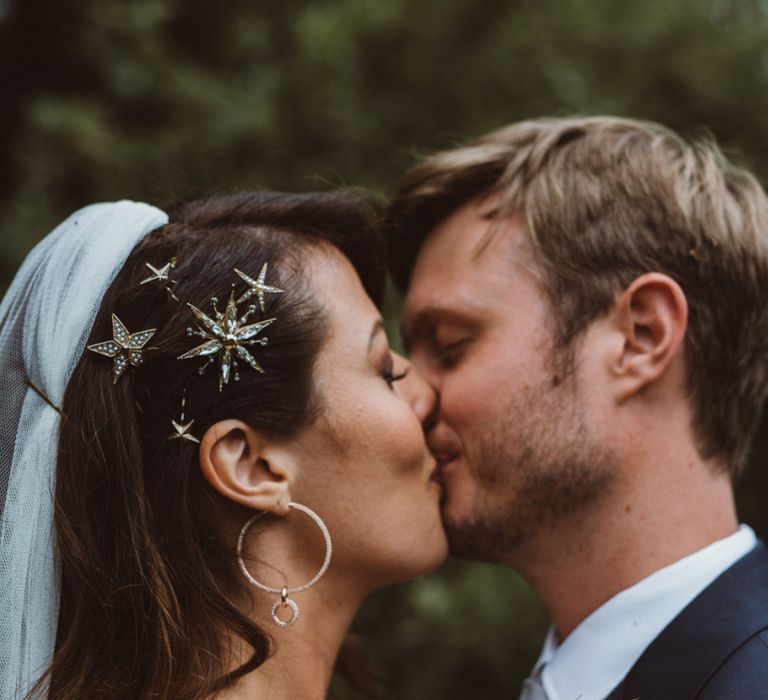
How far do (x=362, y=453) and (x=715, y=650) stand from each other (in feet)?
3.56

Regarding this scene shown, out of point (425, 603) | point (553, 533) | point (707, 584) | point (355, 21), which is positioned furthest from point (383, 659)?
point (355, 21)

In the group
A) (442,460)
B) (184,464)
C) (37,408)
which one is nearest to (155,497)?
(184,464)

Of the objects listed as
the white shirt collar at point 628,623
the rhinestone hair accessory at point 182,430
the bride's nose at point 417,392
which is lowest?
the white shirt collar at point 628,623

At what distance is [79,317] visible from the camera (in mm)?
2492

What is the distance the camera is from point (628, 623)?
2844 millimetres

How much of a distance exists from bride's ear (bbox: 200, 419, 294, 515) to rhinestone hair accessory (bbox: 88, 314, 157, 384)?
0.90ft

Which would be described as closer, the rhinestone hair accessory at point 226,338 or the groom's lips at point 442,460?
the rhinestone hair accessory at point 226,338

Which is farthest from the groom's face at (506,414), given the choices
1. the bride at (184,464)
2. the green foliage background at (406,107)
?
the green foliage background at (406,107)

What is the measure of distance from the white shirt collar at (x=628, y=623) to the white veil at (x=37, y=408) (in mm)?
1545

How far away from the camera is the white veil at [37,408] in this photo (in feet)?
7.82

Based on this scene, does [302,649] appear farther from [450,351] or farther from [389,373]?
[450,351]

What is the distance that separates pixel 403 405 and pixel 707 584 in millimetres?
1053

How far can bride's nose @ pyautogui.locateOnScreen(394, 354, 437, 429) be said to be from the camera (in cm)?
304

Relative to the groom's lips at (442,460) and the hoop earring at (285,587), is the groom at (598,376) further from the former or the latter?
the hoop earring at (285,587)
